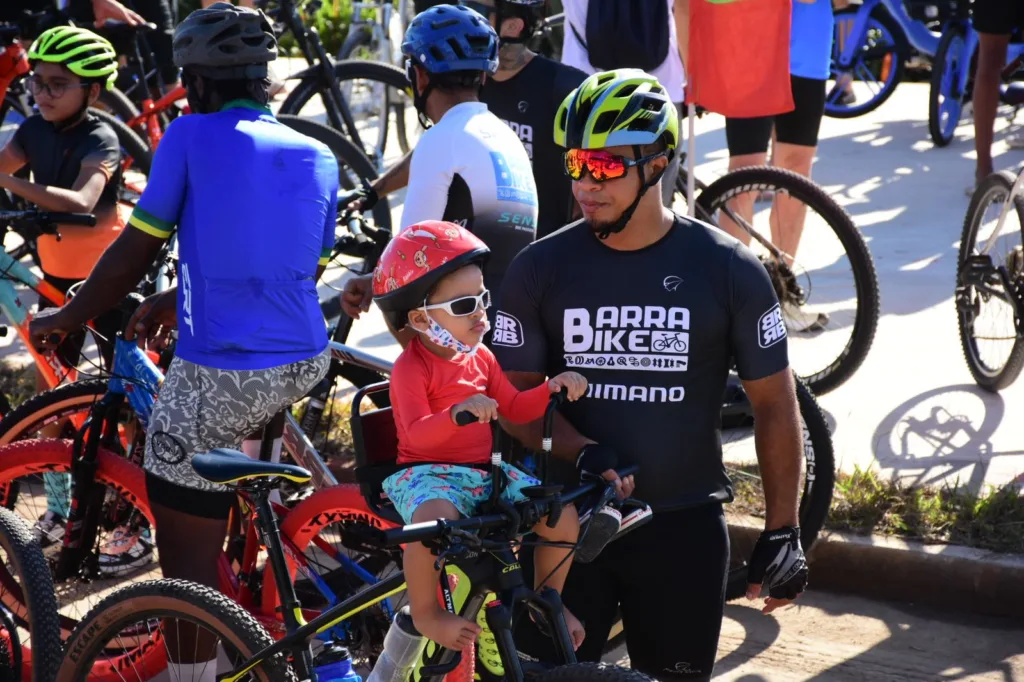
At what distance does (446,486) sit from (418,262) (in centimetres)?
54

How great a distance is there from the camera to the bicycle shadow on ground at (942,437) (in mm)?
5551

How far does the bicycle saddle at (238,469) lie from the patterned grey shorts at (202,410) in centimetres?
48

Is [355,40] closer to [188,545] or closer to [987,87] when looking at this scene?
[987,87]

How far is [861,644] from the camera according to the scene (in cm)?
473

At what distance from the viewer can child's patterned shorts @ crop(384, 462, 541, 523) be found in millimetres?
3123

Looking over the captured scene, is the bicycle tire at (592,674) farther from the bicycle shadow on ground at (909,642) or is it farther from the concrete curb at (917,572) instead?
the concrete curb at (917,572)

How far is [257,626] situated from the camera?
11.3ft

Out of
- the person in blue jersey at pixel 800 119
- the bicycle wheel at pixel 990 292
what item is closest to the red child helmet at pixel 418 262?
the person in blue jersey at pixel 800 119

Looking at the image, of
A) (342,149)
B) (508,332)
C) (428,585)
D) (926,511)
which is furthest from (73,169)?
(926,511)

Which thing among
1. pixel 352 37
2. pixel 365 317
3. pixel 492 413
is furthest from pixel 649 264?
pixel 352 37

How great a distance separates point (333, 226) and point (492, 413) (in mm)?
1461

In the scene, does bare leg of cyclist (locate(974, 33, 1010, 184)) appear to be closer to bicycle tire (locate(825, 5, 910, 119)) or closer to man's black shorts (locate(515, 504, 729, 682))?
bicycle tire (locate(825, 5, 910, 119))

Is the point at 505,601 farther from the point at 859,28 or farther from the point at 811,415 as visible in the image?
the point at 859,28

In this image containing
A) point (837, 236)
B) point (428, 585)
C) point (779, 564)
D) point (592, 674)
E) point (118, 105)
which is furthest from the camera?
point (118, 105)
